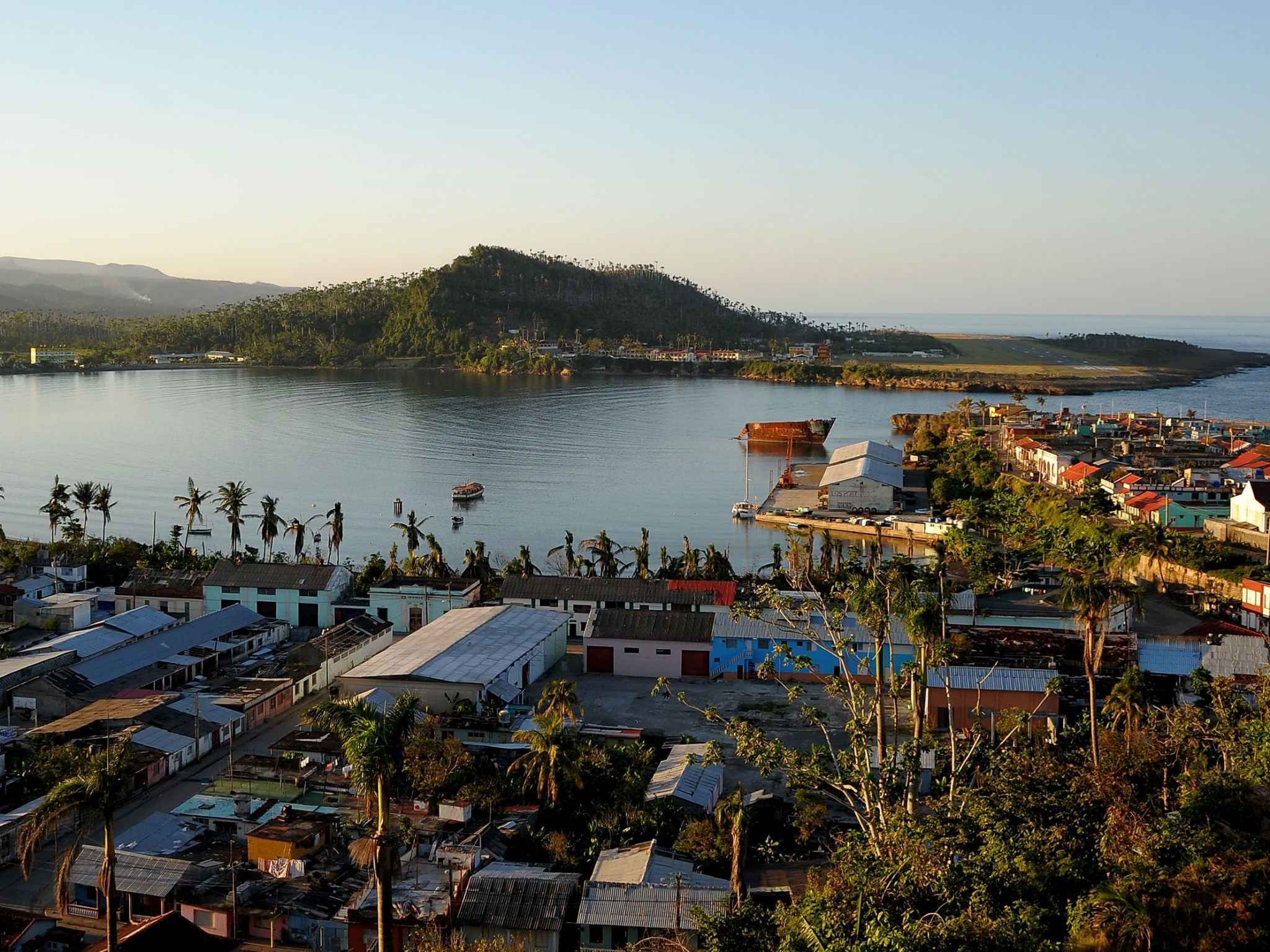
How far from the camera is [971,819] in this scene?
23.6 ft

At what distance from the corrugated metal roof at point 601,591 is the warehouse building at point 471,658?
0.56m

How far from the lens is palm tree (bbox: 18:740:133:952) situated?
273 inches

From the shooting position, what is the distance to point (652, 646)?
14648mm

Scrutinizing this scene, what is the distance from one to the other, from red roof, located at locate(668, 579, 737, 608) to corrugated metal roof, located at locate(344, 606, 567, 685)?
168cm

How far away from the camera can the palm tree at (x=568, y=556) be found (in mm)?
19719

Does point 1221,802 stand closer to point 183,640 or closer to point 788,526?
point 183,640

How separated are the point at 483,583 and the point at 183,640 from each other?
15.5 ft

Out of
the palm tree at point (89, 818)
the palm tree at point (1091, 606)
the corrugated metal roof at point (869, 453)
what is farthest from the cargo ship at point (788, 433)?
the palm tree at point (89, 818)

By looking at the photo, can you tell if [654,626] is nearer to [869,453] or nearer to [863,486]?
[863,486]

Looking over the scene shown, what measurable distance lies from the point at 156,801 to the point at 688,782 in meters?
4.51

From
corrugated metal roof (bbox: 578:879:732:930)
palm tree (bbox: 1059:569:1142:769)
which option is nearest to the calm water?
palm tree (bbox: 1059:569:1142:769)

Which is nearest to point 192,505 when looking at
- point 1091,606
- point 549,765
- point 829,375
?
point 549,765

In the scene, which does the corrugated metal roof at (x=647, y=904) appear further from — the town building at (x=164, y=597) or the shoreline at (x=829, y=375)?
the shoreline at (x=829, y=375)

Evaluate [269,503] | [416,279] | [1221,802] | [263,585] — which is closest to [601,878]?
[1221,802]
